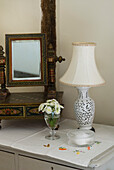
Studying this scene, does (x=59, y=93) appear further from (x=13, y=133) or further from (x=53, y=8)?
(x=53, y=8)

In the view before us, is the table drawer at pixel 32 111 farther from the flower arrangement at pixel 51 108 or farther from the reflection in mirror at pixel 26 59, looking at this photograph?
the reflection in mirror at pixel 26 59

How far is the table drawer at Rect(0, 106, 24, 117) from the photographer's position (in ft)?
6.82

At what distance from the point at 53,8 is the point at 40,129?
3.17ft

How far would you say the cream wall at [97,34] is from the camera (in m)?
2.20

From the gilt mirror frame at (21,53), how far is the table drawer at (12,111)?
8.1 inches

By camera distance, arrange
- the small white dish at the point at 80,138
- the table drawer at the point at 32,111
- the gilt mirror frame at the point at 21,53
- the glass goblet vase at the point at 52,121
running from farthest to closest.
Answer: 1. the gilt mirror frame at the point at 21,53
2. the table drawer at the point at 32,111
3. the glass goblet vase at the point at 52,121
4. the small white dish at the point at 80,138

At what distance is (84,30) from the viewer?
231 cm

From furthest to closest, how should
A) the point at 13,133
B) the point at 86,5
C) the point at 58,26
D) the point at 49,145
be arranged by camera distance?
1. the point at 58,26
2. the point at 86,5
3. the point at 13,133
4. the point at 49,145

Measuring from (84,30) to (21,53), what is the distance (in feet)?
1.70

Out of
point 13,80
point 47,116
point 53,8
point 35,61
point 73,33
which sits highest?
point 53,8

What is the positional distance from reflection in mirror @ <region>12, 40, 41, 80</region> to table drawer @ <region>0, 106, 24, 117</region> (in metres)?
0.25

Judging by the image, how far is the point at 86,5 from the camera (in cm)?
227

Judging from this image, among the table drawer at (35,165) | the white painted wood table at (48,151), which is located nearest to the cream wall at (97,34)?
the white painted wood table at (48,151)

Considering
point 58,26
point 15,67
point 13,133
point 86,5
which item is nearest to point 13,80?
point 15,67
